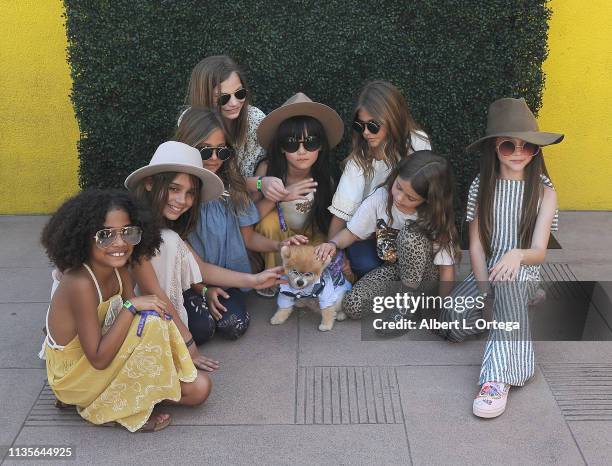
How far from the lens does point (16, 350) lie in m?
3.80

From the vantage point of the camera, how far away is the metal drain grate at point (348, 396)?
323 centimetres

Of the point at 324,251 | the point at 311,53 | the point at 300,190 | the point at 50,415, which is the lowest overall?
the point at 50,415

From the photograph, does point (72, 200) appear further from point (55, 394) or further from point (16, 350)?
point (16, 350)

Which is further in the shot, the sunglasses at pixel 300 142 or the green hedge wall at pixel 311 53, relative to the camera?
the green hedge wall at pixel 311 53

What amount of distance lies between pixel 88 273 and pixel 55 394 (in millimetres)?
636

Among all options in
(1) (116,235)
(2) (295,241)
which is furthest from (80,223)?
(2) (295,241)

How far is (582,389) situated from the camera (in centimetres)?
343

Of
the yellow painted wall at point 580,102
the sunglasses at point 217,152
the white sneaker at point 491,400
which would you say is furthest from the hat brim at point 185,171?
the yellow painted wall at point 580,102

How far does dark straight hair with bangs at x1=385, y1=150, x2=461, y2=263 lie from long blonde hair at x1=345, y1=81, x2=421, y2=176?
0.91 ft

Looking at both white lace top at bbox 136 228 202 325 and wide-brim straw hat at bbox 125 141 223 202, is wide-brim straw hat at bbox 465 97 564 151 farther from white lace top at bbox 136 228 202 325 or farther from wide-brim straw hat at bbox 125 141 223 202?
white lace top at bbox 136 228 202 325

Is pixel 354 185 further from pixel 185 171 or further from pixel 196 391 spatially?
pixel 196 391

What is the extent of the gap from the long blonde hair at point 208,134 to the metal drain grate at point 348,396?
41.8 inches

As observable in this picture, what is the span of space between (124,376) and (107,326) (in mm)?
232

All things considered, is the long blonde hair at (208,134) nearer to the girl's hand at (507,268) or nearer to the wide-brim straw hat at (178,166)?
the wide-brim straw hat at (178,166)
